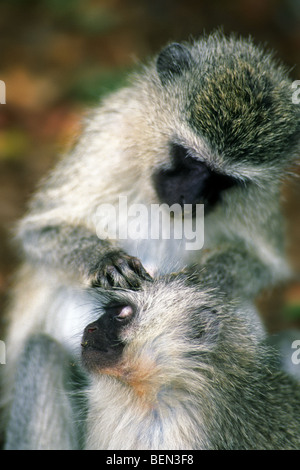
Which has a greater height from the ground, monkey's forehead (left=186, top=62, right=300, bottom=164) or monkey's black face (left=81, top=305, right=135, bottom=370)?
monkey's forehead (left=186, top=62, right=300, bottom=164)

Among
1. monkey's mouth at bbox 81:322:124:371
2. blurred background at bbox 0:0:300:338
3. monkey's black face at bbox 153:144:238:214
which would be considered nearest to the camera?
monkey's mouth at bbox 81:322:124:371

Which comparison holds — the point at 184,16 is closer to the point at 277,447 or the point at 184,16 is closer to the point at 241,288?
the point at 241,288

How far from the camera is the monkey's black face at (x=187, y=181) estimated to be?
345cm

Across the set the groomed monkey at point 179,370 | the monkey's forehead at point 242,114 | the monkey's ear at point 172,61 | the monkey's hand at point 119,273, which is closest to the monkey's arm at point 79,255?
the monkey's hand at point 119,273

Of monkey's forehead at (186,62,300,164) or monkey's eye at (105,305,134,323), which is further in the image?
monkey's forehead at (186,62,300,164)

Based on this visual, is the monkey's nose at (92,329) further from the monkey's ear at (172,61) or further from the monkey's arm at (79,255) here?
the monkey's ear at (172,61)

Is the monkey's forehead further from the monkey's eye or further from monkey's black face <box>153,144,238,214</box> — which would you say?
the monkey's eye

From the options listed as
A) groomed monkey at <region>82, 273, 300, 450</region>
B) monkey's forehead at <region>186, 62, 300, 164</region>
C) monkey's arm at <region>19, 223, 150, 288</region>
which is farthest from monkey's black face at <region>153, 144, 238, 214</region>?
groomed monkey at <region>82, 273, 300, 450</region>

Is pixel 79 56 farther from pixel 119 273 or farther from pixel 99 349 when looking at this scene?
pixel 99 349

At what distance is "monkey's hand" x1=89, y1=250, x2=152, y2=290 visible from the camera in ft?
9.94

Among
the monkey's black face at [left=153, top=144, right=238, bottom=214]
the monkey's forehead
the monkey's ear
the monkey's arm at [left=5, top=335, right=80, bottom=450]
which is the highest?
the monkey's ear

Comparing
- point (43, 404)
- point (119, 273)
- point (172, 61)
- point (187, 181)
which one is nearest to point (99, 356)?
point (119, 273)

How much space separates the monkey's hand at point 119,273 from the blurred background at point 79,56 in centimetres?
205
